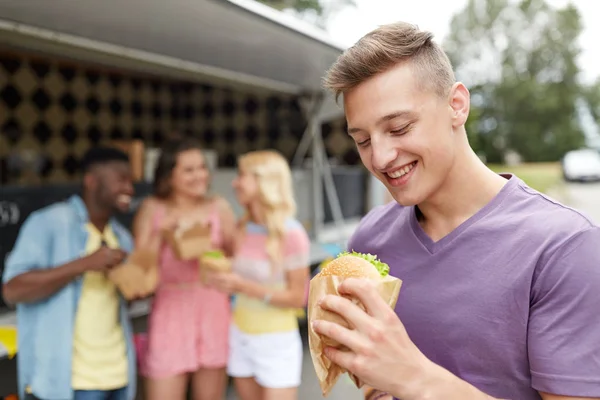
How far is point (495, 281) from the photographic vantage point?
3.32 feet

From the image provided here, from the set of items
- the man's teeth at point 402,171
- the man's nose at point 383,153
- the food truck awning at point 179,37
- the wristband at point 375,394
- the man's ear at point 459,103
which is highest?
the food truck awning at point 179,37

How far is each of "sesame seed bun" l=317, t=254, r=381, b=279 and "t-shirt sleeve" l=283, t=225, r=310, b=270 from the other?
173cm

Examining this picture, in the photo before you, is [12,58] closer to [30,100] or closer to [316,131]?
[30,100]

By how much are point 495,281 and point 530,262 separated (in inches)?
2.9

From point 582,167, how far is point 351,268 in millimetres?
25121

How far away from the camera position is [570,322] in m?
0.91

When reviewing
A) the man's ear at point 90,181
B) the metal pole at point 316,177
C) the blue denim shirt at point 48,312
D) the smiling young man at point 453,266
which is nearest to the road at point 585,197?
the metal pole at point 316,177

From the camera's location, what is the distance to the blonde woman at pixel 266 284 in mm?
2676

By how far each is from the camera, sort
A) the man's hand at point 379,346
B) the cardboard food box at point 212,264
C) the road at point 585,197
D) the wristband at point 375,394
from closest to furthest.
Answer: the man's hand at point 379,346 → the wristband at point 375,394 → the cardboard food box at point 212,264 → the road at point 585,197

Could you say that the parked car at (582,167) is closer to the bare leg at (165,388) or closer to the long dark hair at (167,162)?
the long dark hair at (167,162)

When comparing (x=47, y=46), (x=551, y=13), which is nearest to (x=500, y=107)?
(x=551, y=13)

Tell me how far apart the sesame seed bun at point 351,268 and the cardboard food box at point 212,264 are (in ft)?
5.24

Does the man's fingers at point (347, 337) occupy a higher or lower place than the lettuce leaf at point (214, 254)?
higher

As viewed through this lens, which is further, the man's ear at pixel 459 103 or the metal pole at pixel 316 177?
the metal pole at pixel 316 177
